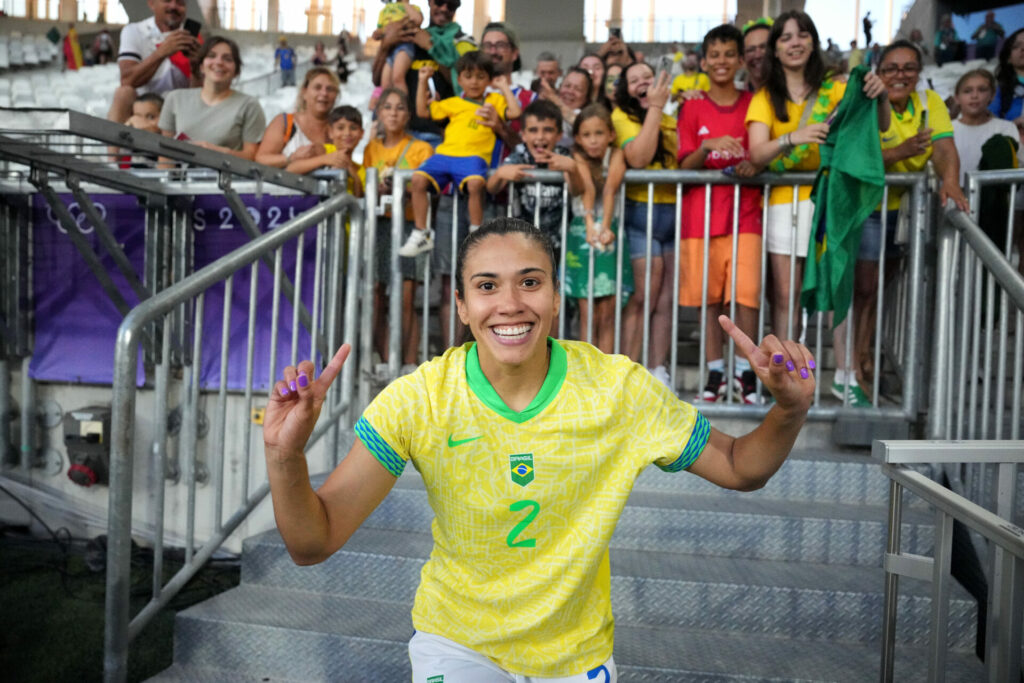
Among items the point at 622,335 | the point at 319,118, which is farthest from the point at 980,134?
the point at 319,118

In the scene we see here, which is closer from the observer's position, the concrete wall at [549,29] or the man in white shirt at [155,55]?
the man in white shirt at [155,55]

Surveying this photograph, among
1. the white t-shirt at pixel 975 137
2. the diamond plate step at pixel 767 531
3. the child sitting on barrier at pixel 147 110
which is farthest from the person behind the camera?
the child sitting on barrier at pixel 147 110

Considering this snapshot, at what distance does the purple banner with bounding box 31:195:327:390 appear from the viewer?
4613 mm

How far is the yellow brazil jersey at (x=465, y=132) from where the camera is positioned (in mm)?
4574

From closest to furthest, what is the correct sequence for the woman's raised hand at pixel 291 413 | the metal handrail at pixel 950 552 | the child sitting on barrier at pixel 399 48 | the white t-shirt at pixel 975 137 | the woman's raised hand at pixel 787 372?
the metal handrail at pixel 950 552
the woman's raised hand at pixel 291 413
the woman's raised hand at pixel 787 372
the white t-shirt at pixel 975 137
the child sitting on barrier at pixel 399 48

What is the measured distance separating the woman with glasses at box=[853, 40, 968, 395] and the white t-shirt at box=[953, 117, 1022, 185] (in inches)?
31.2

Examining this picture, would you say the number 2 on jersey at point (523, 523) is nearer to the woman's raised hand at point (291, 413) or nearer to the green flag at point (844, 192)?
the woman's raised hand at point (291, 413)

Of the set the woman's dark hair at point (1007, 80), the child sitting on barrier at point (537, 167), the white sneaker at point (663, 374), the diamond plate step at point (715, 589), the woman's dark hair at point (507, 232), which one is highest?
the woman's dark hair at point (1007, 80)

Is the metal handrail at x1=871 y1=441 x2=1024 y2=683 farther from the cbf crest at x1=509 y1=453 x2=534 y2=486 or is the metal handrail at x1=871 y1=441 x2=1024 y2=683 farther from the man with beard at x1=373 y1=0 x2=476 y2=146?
the man with beard at x1=373 y1=0 x2=476 y2=146

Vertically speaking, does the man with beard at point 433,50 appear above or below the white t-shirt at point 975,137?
above

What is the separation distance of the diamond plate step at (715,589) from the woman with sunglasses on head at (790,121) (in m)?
1.43

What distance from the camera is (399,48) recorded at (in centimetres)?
537

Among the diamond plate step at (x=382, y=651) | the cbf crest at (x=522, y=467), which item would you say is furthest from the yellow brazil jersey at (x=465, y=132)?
the cbf crest at (x=522, y=467)

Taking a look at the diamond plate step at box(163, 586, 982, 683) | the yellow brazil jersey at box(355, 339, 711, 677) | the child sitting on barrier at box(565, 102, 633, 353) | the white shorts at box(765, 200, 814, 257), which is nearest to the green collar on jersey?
the yellow brazil jersey at box(355, 339, 711, 677)
